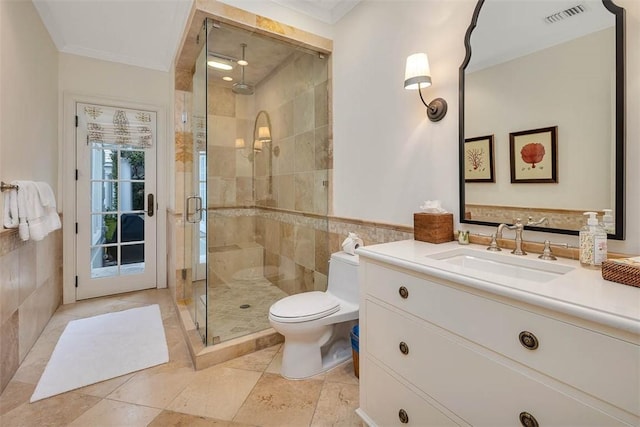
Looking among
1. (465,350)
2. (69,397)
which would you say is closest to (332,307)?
(465,350)

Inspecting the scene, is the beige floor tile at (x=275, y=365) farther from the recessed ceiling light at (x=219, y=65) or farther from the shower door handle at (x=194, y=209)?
the recessed ceiling light at (x=219, y=65)

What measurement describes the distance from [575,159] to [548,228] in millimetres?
283

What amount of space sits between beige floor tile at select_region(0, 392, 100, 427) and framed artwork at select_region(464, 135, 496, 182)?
2.30 meters

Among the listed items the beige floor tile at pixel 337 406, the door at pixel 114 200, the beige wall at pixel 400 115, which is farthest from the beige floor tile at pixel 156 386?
the door at pixel 114 200

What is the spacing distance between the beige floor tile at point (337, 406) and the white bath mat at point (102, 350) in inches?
43.7

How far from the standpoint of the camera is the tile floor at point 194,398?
146 centimetres

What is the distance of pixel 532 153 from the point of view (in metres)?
1.25

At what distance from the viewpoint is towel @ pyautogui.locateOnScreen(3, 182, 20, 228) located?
1.71m

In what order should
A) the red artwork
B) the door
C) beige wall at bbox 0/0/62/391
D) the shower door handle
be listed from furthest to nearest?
the door → the shower door handle → beige wall at bbox 0/0/62/391 → the red artwork

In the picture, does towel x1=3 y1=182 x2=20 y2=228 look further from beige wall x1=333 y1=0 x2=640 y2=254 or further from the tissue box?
the tissue box

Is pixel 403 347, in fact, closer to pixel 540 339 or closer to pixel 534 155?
pixel 540 339

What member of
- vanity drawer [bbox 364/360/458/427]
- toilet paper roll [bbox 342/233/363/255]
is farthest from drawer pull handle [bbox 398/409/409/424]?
toilet paper roll [bbox 342/233/363/255]

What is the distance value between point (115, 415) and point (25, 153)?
185 centimetres

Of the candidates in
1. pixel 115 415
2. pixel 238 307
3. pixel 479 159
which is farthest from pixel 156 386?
pixel 479 159
